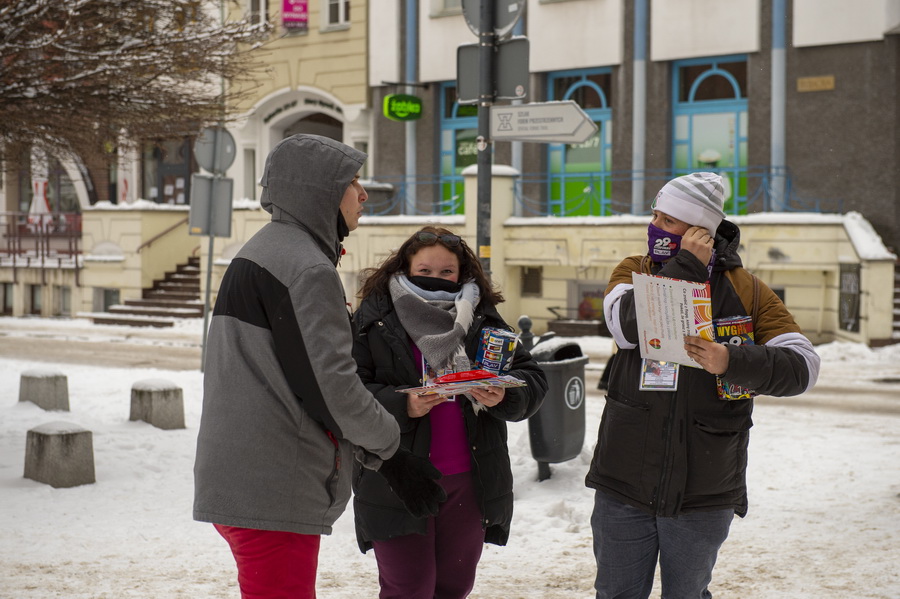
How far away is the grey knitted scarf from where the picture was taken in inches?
150

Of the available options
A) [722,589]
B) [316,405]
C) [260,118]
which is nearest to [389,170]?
[260,118]

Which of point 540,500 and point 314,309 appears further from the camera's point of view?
point 540,500

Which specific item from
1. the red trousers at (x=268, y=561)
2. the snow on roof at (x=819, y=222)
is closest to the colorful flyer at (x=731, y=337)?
the red trousers at (x=268, y=561)

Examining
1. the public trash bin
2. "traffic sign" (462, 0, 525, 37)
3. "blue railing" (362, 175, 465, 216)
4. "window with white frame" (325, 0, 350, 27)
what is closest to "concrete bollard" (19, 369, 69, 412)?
the public trash bin

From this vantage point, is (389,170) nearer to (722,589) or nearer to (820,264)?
(820,264)

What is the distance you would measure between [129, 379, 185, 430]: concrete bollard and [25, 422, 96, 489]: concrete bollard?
2137 millimetres

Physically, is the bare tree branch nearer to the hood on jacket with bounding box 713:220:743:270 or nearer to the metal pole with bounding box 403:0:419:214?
the hood on jacket with bounding box 713:220:743:270

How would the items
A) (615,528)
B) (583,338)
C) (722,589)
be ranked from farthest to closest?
(583,338) < (722,589) < (615,528)

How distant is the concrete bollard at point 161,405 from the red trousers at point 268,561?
22.5ft

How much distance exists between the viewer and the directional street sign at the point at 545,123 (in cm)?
743

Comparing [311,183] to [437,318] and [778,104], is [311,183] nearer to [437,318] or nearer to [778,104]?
[437,318]

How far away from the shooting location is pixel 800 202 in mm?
21016

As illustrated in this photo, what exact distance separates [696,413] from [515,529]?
3239 millimetres

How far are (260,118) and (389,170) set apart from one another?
4.50 metres
